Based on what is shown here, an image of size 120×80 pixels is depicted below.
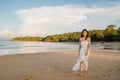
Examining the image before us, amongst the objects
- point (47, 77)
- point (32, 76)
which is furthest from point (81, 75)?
point (32, 76)

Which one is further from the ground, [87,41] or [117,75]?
[87,41]

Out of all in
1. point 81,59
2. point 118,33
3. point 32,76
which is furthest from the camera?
point 118,33

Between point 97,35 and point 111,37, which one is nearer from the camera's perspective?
point 111,37

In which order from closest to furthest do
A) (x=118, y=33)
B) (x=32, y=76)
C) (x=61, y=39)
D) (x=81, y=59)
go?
(x=32, y=76) → (x=81, y=59) → (x=118, y=33) → (x=61, y=39)

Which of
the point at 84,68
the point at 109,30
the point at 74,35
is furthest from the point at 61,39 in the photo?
the point at 84,68

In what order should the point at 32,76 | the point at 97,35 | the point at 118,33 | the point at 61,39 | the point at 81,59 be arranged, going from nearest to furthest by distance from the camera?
the point at 32,76, the point at 81,59, the point at 118,33, the point at 97,35, the point at 61,39

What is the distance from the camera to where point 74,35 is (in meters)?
152

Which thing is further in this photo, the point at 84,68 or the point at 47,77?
the point at 84,68

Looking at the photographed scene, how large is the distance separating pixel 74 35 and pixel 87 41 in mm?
142471

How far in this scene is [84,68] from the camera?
1067 cm

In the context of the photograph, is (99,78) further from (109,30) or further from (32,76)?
(109,30)

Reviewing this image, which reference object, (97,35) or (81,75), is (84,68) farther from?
(97,35)

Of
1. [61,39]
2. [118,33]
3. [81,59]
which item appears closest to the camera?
[81,59]

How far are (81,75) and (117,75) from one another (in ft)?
5.50
